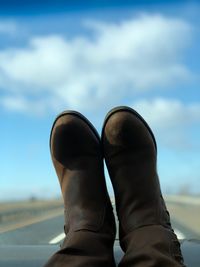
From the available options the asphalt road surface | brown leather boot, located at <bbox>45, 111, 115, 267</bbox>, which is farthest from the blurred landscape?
brown leather boot, located at <bbox>45, 111, 115, 267</bbox>

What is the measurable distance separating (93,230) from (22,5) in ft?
4.45

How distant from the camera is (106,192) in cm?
266

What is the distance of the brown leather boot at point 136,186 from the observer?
233 cm

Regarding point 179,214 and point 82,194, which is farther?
point 179,214

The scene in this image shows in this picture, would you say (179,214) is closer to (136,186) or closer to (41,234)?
(41,234)

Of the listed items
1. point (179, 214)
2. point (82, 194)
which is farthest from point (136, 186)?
point (179, 214)

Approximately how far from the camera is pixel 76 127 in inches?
108

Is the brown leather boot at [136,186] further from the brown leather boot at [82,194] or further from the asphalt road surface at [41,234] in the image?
the asphalt road surface at [41,234]

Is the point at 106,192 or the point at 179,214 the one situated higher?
the point at 179,214

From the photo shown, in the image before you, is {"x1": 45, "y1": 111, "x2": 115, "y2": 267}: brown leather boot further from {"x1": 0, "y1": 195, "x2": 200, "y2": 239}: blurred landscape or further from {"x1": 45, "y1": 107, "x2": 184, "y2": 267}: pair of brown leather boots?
{"x1": 0, "y1": 195, "x2": 200, "y2": 239}: blurred landscape

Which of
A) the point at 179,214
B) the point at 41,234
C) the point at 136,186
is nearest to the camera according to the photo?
the point at 136,186

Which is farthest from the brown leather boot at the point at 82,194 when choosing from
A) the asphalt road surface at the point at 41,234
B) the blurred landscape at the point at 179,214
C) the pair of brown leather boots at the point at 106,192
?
the asphalt road surface at the point at 41,234

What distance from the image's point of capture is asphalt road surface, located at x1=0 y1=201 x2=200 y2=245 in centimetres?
328

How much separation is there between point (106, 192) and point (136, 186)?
146 mm
